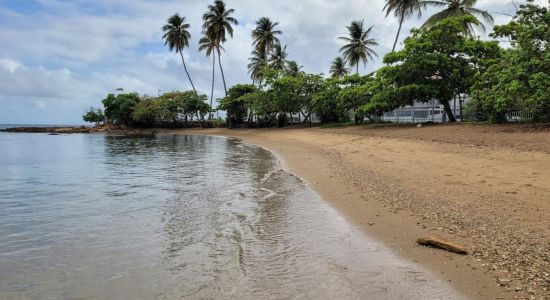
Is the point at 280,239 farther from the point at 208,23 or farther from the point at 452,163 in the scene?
the point at 208,23

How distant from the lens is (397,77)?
32.2m

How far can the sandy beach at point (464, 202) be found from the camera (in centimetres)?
540

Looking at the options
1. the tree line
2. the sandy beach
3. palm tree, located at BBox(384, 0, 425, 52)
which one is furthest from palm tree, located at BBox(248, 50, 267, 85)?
the sandy beach

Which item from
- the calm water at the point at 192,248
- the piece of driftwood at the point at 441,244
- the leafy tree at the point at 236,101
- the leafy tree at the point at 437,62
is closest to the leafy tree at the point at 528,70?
the leafy tree at the point at 437,62

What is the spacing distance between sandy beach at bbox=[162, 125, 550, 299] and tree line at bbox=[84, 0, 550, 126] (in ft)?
14.3

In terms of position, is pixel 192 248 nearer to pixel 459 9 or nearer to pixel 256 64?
pixel 459 9

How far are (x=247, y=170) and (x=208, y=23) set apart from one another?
1880 inches

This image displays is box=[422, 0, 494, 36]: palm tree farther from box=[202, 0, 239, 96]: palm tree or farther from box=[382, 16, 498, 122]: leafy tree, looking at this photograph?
box=[202, 0, 239, 96]: palm tree

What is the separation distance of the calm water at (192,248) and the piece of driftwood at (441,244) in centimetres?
72

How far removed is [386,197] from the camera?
10.1 metres

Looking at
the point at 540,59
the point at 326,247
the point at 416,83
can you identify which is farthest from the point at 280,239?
the point at 416,83

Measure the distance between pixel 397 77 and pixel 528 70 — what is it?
39.6 ft

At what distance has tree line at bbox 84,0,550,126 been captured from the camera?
21.2 metres

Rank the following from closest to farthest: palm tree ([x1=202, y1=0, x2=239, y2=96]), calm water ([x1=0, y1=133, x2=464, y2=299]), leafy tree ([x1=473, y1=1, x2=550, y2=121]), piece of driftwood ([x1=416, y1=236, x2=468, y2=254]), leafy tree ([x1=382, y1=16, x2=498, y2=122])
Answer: calm water ([x1=0, y1=133, x2=464, y2=299]) → piece of driftwood ([x1=416, y1=236, x2=468, y2=254]) → leafy tree ([x1=473, y1=1, x2=550, y2=121]) → leafy tree ([x1=382, y1=16, x2=498, y2=122]) → palm tree ([x1=202, y1=0, x2=239, y2=96])
